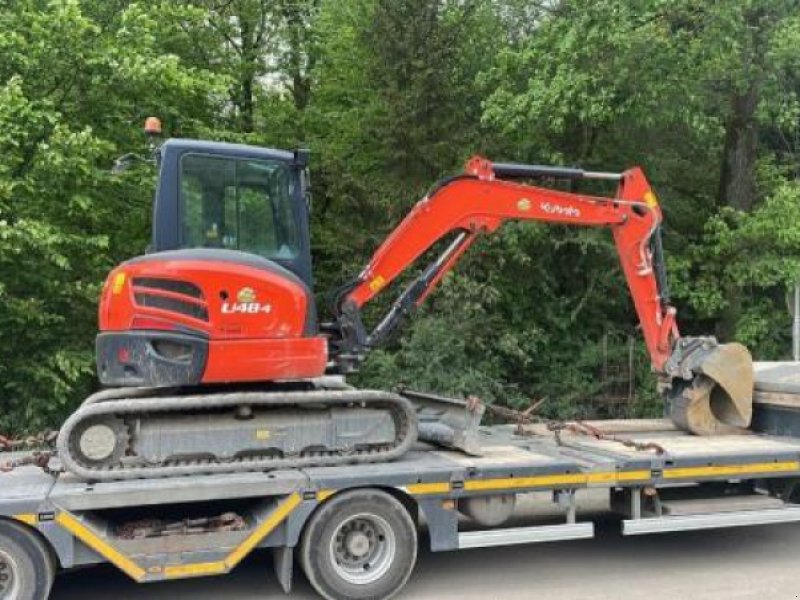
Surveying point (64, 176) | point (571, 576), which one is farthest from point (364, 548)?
point (64, 176)

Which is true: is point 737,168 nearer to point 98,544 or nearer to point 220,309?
point 220,309

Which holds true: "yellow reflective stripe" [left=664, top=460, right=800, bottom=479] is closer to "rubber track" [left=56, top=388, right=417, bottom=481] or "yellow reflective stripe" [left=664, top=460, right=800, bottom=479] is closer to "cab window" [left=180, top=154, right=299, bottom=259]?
"rubber track" [left=56, top=388, right=417, bottom=481]

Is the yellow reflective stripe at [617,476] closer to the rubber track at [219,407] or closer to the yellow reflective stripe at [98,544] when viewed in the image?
the rubber track at [219,407]

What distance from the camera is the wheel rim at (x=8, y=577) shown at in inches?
233

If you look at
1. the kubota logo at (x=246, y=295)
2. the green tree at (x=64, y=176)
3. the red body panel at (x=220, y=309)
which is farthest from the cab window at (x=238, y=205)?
the green tree at (x=64, y=176)

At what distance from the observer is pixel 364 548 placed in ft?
22.1

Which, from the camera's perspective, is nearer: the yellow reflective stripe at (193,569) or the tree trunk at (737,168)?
the yellow reflective stripe at (193,569)

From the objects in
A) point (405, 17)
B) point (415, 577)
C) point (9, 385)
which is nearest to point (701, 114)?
point (405, 17)

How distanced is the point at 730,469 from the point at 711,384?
1660mm

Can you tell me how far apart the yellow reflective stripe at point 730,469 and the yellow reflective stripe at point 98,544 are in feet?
13.7

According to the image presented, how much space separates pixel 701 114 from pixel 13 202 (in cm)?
1035

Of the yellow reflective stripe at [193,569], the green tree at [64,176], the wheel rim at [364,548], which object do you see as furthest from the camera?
the green tree at [64,176]

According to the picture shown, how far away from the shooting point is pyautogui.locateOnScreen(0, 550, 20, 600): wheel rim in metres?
5.93

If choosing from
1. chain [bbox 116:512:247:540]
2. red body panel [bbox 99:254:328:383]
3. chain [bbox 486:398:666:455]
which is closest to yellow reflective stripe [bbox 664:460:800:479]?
chain [bbox 486:398:666:455]
